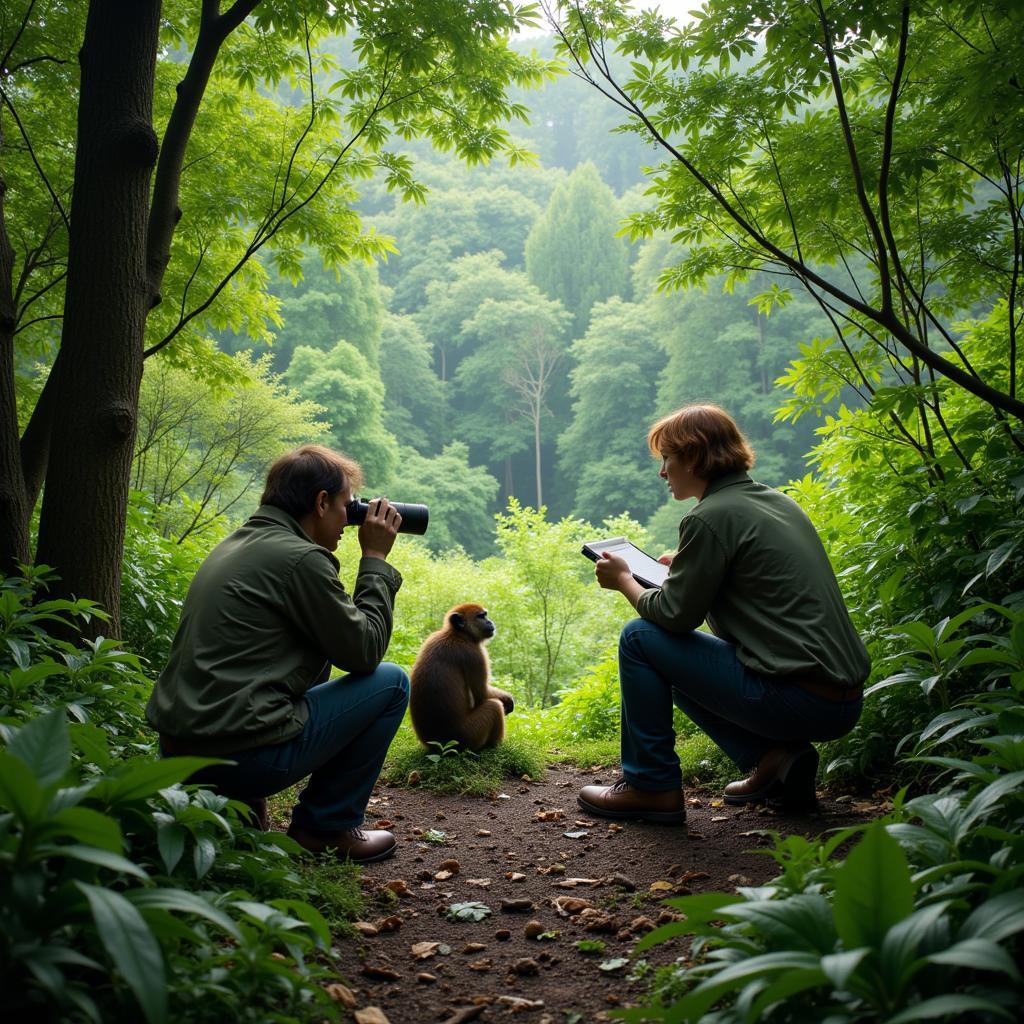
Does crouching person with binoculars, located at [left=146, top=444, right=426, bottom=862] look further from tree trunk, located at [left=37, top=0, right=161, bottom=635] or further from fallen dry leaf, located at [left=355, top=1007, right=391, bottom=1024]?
tree trunk, located at [left=37, top=0, right=161, bottom=635]

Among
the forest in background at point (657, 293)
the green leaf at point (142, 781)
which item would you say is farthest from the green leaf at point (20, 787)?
the green leaf at point (142, 781)

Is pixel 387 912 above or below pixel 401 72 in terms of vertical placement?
below

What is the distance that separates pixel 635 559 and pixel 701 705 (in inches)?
31.5

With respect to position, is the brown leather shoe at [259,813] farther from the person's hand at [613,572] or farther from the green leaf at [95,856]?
the person's hand at [613,572]

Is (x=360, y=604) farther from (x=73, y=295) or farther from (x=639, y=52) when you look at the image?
→ (x=639, y=52)

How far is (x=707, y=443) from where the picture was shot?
3.24 meters

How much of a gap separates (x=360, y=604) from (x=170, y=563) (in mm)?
3068

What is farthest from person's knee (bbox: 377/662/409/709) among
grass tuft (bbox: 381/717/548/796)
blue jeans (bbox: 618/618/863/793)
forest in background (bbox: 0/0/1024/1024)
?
grass tuft (bbox: 381/717/548/796)

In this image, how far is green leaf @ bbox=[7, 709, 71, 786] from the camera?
1.40 m

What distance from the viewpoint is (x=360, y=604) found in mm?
2949

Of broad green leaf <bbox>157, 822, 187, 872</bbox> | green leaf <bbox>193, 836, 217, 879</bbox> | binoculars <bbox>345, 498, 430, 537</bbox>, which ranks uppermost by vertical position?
binoculars <bbox>345, 498, 430, 537</bbox>

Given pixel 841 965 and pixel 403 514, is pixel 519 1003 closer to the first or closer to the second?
pixel 841 965

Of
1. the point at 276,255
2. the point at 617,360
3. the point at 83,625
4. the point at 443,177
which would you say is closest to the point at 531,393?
the point at 617,360

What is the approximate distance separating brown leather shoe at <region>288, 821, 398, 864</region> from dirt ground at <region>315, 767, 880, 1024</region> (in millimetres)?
56
